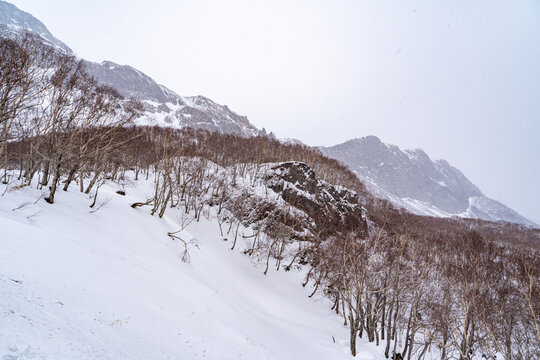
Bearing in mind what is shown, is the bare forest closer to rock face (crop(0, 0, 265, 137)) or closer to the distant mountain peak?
rock face (crop(0, 0, 265, 137))

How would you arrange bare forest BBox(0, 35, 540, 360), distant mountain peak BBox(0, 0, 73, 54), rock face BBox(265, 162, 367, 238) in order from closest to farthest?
bare forest BBox(0, 35, 540, 360) < rock face BBox(265, 162, 367, 238) < distant mountain peak BBox(0, 0, 73, 54)

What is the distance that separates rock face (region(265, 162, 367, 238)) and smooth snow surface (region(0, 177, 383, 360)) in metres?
22.0

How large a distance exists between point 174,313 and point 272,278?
1866 cm

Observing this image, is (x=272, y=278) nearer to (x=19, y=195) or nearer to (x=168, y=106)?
(x=19, y=195)

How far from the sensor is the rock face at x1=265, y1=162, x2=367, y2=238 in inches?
1405

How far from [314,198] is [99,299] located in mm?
34835

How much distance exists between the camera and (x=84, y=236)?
8641mm

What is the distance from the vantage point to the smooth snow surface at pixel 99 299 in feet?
9.82

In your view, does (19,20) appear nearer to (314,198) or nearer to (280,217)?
(280,217)

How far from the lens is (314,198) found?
37500 mm

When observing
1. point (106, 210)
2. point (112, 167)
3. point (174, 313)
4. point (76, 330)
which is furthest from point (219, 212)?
point (76, 330)

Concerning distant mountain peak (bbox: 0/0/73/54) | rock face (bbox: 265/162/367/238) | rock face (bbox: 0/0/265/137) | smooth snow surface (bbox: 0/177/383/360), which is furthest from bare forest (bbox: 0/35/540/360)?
distant mountain peak (bbox: 0/0/73/54)

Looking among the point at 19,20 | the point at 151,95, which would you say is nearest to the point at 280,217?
the point at 151,95

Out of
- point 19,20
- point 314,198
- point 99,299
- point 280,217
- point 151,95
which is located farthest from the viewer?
point 151,95
